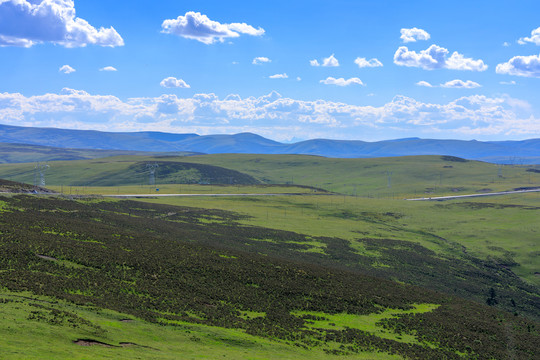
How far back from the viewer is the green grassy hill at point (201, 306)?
39312 millimetres

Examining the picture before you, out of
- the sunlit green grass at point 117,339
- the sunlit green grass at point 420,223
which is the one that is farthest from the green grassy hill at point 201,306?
the sunlit green grass at point 420,223

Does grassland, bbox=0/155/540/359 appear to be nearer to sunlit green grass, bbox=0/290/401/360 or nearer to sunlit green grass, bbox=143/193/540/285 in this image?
sunlit green grass, bbox=0/290/401/360

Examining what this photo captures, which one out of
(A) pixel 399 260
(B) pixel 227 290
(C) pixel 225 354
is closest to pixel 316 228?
(A) pixel 399 260

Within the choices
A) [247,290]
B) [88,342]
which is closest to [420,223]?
[247,290]

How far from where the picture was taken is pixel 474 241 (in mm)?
145875

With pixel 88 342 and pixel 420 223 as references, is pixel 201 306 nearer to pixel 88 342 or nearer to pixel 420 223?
pixel 88 342

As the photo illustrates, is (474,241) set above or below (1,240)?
below

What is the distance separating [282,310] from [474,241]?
106102 millimetres

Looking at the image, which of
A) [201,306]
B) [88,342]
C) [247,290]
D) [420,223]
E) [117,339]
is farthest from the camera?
[420,223]

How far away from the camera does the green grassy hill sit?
129 feet

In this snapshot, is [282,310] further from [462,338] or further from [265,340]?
[462,338]

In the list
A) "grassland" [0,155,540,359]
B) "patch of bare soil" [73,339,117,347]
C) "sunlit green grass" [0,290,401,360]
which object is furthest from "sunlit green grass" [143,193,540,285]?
"patch of bare soil" [73,339,117,347]

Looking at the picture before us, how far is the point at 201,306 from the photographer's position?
54.0m

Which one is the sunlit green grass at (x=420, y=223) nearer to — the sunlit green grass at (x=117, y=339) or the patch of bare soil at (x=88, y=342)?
the sunlit green grass at (x=117, y=339)
